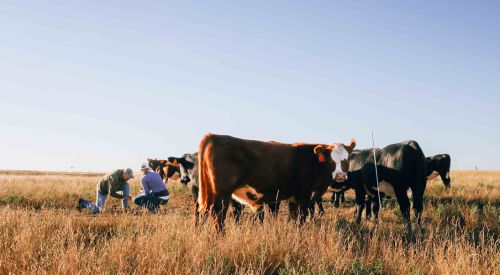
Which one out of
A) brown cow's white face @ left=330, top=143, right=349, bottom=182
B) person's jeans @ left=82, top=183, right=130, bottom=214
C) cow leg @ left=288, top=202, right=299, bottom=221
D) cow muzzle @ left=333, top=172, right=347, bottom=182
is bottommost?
person's jeans @ left=82, top=183, right=130, bottom=214

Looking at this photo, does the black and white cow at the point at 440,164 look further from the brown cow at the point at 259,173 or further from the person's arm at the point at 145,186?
the person's arm at the point at 145,186

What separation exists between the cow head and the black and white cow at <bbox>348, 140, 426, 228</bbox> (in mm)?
1976

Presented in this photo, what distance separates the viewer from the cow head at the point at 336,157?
8.62 metres

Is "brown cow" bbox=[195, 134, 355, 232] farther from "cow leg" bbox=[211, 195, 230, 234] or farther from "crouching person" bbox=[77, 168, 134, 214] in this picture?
"crouching person" bbox=[77, 168, 134, 214]

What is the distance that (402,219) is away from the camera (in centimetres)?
1145

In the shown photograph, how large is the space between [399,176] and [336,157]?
3.10 m

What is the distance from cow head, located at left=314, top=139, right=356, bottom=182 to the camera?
862 cm

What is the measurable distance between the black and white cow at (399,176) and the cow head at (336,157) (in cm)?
198

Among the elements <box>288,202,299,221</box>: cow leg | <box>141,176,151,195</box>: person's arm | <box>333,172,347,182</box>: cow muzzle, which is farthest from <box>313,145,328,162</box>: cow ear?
<box>141,176,151,195</box>: person's arm

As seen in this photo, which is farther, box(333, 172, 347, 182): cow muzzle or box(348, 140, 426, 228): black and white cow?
box(348, 140, 426, 228): black and white cow

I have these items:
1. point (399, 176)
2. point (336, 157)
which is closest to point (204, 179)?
point (336, 157)

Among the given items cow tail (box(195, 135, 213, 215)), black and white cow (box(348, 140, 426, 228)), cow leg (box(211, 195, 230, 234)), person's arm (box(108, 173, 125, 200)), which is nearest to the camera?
cow leg (box(211, 195, 230, 234))

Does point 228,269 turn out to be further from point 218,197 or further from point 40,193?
point 40,193

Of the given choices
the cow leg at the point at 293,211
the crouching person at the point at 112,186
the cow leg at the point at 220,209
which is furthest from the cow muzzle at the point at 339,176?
the crouching person at the point at 112,186
